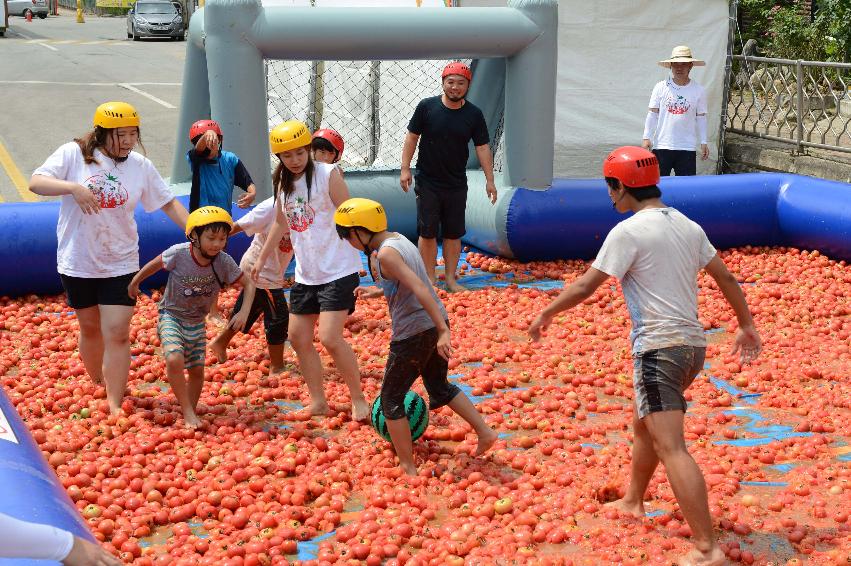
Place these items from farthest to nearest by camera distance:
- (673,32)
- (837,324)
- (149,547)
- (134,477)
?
(673,32), (837,324), (134,477), (149,547)

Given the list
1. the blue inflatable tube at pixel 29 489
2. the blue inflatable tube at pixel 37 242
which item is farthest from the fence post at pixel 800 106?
the blue inflatable tube at pixel 29 489

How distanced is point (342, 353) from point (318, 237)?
70 centimetres

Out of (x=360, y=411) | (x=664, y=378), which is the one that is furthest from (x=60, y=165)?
(x=664, y=378)

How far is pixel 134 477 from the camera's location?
18.2 ft

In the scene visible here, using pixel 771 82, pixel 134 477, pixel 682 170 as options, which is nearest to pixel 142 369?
pixel 134 477

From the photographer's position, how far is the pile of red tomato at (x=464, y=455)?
4.85 meters

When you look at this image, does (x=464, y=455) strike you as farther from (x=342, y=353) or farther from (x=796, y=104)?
(x=796, y=104)

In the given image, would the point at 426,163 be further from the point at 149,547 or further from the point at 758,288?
the point at 149,547

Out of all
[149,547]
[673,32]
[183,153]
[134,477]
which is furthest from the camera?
[673,32]

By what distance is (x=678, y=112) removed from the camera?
11.0 metres

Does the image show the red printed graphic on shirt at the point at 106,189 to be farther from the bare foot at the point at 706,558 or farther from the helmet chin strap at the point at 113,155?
the bare foot at the point at 706,558

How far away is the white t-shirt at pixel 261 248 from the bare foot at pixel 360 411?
1.16 metres

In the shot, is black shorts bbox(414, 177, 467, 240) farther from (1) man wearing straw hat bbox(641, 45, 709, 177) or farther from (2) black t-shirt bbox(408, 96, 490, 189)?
(1) man wearing straw hat bbox(641, 45, 709, 177)

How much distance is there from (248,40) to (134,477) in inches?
192
